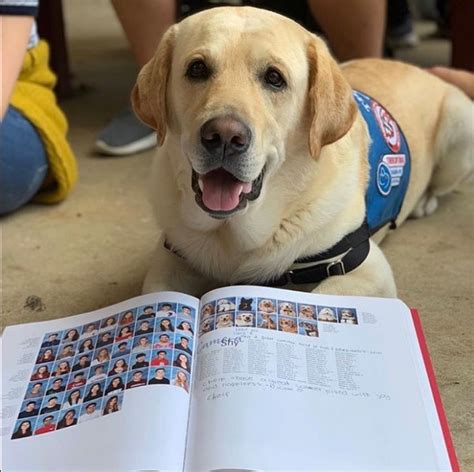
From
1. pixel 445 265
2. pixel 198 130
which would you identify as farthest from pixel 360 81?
pixel 198 130

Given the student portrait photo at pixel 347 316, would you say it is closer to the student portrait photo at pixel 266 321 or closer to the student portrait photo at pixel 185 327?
the student portrait photo at pixel 266 321

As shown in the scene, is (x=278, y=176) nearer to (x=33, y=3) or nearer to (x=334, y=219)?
(x=334, y=219)

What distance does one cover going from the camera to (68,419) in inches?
40.3

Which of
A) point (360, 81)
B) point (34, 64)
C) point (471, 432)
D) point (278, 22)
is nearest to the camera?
point (471, 432)

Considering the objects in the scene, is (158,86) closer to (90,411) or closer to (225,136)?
(225,136)

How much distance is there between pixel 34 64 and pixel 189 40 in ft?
2.95

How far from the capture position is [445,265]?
164 cm

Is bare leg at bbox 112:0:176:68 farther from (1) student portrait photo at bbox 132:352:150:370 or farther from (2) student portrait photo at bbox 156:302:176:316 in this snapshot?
(1) student portrait photo at bbox 132:352:150:370

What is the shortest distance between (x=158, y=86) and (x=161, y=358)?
1.64 ft

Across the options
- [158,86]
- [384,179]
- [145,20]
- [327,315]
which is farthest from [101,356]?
[145,20]

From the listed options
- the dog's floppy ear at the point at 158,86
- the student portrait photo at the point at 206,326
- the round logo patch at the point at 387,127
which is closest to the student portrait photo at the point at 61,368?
the student portrait photo at the point at 206,326

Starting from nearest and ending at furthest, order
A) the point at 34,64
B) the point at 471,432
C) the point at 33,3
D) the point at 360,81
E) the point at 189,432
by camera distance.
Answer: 1. the point at 189,432
2. the point at 471,432
3. the point at 33,3
4. the point at 360,81
5. the point at 34,64

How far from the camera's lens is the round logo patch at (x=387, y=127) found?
157cm

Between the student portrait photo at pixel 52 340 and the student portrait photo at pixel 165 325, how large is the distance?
0.17 meters
